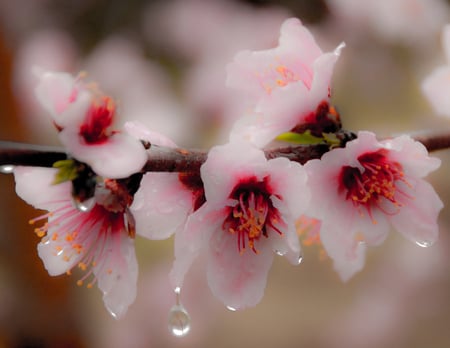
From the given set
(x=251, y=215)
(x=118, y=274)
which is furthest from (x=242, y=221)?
(x=118, y=274)

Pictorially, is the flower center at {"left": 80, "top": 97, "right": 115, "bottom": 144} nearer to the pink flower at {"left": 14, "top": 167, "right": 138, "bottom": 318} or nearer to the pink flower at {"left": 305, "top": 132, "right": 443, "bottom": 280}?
the pink flower at {"left": 14, "top": 167, "right": 138, "bottom": 318}

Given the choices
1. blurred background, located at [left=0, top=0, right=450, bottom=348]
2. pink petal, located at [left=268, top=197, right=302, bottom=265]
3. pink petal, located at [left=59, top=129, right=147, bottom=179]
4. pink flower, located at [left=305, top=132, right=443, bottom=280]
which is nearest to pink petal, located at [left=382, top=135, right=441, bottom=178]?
pink flower, located at [left=305, top=132, right=443, bottom=280]

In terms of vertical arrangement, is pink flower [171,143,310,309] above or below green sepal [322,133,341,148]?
below

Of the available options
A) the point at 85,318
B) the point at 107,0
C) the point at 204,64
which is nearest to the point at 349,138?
the point at 85,318

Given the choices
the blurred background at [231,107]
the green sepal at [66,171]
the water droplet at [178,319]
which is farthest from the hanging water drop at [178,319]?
the blurred background at [231,107]

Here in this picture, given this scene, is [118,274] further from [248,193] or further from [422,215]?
[422,215]

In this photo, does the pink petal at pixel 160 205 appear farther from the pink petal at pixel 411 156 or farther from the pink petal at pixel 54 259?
the pink petal at pixel 411 156
